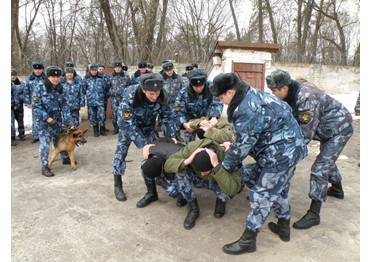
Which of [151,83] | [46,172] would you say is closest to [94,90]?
[46,172]

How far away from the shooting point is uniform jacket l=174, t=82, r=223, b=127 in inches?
175

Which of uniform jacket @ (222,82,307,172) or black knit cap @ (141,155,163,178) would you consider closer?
uniform jacket @ (222,82,307,172)

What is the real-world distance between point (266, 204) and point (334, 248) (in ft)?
2.51

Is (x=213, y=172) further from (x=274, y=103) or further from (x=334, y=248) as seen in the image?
(x=334, y=248)

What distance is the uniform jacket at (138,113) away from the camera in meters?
3.61

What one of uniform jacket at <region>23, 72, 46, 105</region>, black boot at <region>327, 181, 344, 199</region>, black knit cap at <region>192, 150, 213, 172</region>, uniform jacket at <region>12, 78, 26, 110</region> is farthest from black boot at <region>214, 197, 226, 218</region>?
uniform jacket at <region>12, 78, 26, 110</region>

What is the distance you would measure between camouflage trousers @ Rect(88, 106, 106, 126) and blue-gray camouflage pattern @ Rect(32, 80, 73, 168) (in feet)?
7.65

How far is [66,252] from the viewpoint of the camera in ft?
9.27

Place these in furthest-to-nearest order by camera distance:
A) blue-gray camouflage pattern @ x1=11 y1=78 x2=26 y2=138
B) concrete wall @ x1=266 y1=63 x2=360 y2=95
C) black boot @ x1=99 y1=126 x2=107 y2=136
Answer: concrete wall @ x1=266 y1=63 x2=360 y2=95 → black boot @ x1=99 y1=126 x2=107 y2=136 → blue-gray camouflage pattern @ x1=11 y1=78 x2=26 y2=138

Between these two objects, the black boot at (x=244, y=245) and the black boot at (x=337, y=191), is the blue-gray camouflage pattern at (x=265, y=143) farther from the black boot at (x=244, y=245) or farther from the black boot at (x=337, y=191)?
the black boot at (x=337, y=191)

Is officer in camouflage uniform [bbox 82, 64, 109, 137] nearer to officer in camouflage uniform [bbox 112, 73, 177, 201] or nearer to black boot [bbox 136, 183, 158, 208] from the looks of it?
officer in camouflage uniform [bbox 112, 73, 177, 201]

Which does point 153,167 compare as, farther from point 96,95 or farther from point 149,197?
point 96,95

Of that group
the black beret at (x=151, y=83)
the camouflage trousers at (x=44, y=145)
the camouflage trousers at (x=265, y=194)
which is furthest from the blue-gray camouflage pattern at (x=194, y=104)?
A: the camouflage trousers at (x=44, y=145)

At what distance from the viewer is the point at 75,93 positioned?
24.8 ft
